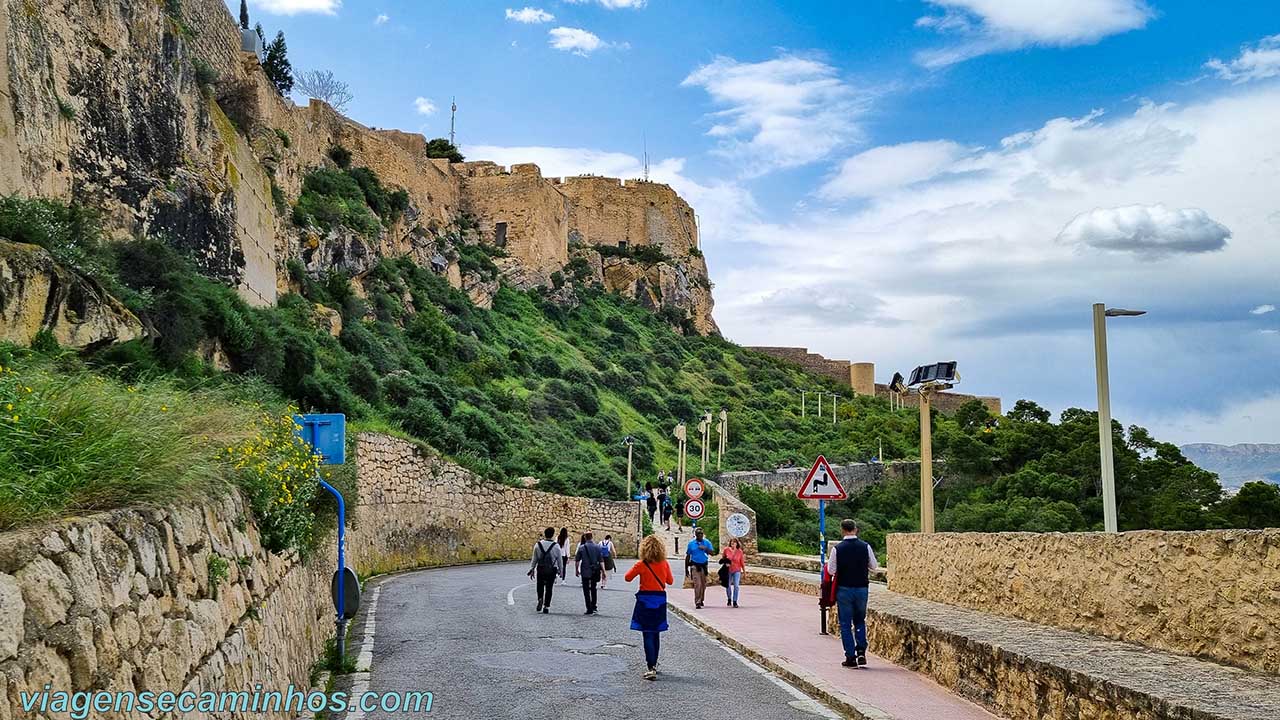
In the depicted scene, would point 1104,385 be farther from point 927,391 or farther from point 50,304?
point 50,304

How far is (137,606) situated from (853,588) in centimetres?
780

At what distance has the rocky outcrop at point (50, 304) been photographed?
1229cm

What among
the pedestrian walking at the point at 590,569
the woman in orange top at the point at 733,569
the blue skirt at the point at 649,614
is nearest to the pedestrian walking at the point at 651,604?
the blue skirt at the point at 649,614

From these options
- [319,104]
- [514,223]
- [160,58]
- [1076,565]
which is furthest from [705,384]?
[1076,565]

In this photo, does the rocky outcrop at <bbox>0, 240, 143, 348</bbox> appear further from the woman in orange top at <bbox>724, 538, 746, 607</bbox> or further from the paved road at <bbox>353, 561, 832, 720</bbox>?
the woman in orange top at <bbox>724, 538, 746, 607</bbox>

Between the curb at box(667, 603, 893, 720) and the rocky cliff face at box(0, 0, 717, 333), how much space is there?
1256 cm

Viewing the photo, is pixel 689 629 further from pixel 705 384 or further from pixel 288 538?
pixel 705 384

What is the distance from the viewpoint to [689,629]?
1552 centimetres

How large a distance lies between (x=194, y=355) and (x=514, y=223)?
55.2 meters

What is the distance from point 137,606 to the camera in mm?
4461

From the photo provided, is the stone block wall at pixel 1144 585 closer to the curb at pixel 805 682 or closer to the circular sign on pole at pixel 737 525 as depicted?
the curb at pixel 805 682

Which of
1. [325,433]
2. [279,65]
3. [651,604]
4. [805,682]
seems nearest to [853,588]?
[805,682]

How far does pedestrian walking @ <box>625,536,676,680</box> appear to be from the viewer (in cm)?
1063

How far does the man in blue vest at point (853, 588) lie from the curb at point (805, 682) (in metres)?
0.64
